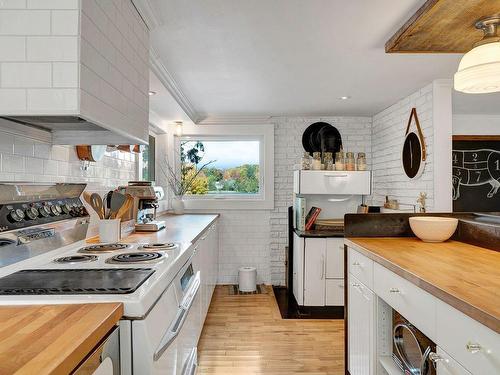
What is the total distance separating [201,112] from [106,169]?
80.8 inches

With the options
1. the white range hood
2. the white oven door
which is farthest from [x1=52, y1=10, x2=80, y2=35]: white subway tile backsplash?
the white oven door

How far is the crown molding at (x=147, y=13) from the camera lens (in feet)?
6.35

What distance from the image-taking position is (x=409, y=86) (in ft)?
11.5

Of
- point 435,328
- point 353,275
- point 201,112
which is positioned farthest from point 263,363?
point 201,112

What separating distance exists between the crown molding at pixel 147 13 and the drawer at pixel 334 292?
2.91 metres

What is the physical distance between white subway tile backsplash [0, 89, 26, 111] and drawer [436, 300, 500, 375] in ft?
5.22

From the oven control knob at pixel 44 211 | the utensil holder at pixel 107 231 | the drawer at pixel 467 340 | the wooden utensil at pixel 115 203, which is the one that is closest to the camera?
the drawer at pixel 467 340

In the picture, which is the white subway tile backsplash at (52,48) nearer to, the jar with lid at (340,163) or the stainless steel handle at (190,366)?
the stainless steel handle at (190,366)

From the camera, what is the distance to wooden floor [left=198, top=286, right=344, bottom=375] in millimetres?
2670

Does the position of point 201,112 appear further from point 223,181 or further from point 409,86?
point 409,86

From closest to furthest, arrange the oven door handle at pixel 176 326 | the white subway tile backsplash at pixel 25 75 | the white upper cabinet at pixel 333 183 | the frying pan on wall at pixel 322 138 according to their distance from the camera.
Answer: the oven door handle at pixel 176 326 → the white subway tile backsplash at pixel 25 75 → the white upper cabinet at pixel 333 183 → the frying pan on wall at pixel 322 138

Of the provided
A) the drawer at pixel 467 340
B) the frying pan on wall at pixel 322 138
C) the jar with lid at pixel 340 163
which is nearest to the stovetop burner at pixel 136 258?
the drawer at pixel 467 340

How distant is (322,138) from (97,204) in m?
3.27

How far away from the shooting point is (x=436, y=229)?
2152 mm
